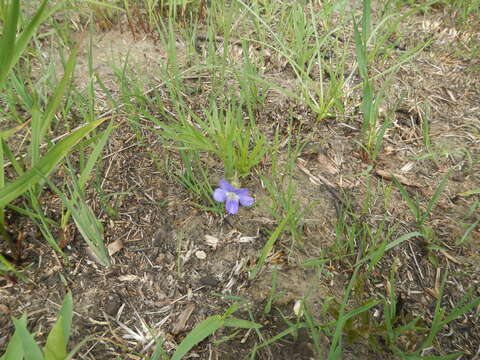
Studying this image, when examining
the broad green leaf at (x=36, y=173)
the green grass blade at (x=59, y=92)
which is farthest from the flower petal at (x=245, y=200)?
the green grass blade at (x=59, y=92)

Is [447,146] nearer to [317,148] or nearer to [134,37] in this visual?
[317,148]

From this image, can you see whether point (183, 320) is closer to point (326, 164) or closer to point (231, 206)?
point (231, 206)

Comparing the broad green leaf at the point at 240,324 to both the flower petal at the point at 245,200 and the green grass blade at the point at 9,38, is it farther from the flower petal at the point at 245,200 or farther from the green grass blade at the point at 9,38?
the green grass blade at the point at 9,38

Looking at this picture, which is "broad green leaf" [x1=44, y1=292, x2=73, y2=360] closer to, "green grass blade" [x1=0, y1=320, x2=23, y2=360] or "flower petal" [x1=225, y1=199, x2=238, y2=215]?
"green grass blade" [x1=0, y1=320, x2=23, y2=360]

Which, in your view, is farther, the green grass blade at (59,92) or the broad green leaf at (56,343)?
the green grass blade at (59,92)

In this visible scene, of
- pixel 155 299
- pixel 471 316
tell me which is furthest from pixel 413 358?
pixel 155 299

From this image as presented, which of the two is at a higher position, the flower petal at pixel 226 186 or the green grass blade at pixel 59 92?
the green grass blade at pixel 59 92

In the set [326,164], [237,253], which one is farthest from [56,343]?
[326,164]
